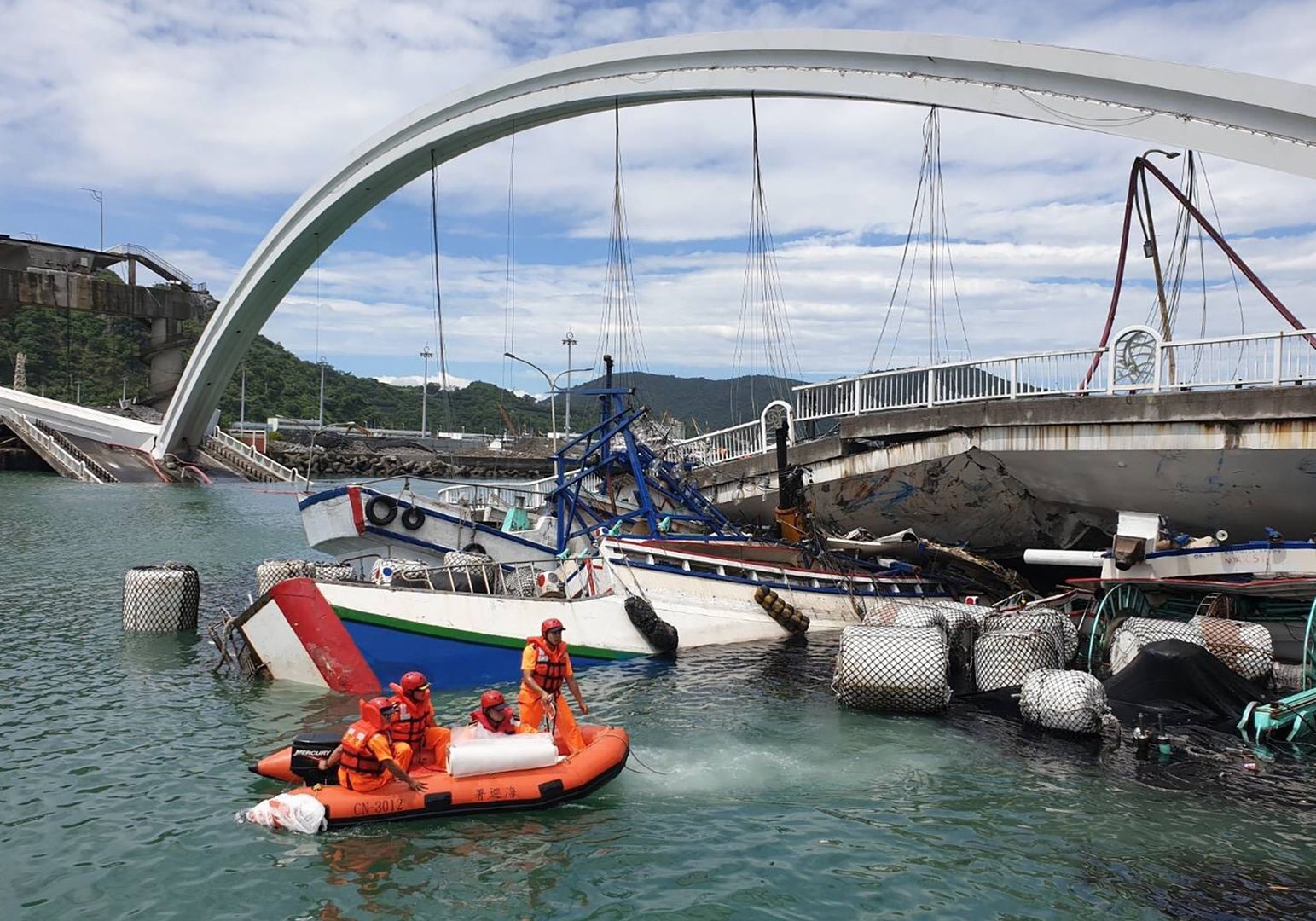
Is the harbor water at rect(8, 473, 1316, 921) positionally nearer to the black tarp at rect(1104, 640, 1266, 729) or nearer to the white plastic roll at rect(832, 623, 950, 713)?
the white plastic roll at rect(832, 623, 950, 713)

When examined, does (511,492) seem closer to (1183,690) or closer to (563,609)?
(563,609)

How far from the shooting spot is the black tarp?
11.6 meters

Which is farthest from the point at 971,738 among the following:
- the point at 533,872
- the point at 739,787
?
the point at 533,872

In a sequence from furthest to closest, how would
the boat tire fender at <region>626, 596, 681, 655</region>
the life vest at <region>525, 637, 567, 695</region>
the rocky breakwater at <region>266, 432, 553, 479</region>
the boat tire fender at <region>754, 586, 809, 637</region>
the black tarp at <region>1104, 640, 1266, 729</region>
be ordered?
the rocky breakwater at <region>266, 432, 553, 479</region>, the boat tire fender at <region>754, 586, 809, 637</region>, the boat tire fender at <region>626, 596, 681, 655</region>, the black tarp at <region>1104, 640, 1266, 729</region>, the life vest at <region>525, 637, 567, 695</region>

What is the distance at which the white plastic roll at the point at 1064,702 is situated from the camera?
1109cm

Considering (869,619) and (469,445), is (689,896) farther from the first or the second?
(469,445)

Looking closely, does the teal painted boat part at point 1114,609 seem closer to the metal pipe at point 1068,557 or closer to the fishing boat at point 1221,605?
the fishing boat at point 1221,605

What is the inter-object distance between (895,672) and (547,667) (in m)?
4.87

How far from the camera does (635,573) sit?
16.2 m

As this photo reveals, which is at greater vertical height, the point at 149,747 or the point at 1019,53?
the point at 1019,53

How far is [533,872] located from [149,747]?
5576 mm

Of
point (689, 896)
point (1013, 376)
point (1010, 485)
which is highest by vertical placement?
point (1013, 376)

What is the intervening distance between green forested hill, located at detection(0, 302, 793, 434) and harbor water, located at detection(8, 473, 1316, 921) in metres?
20.7

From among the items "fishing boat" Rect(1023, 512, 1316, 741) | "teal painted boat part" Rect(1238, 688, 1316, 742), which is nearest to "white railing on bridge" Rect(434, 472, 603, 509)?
"fishing boat" Rect(1023, 512, 1316, 741)
